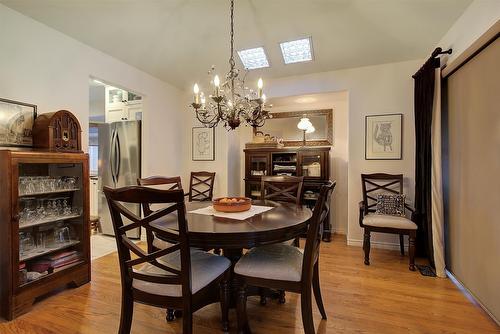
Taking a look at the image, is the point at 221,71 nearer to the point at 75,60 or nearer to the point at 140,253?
the point at 75,60

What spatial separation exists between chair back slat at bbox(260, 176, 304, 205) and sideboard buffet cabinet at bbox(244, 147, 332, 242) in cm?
100

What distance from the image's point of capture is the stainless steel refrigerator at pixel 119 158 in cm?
379

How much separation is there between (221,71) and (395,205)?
2973mm

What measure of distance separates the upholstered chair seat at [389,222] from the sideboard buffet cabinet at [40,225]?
297cm

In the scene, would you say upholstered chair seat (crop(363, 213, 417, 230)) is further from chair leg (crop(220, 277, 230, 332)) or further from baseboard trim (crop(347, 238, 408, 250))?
chair leg (crop(220, 277, 230, 332))

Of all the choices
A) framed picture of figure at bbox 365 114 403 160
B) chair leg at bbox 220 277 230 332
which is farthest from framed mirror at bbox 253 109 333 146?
chair leg at bbox 220 277 230 332

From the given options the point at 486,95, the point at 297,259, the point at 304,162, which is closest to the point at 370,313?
the point at 297,259

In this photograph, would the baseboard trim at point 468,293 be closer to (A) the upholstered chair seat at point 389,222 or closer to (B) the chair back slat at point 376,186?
(A) the upholstered chair seat at point 389,222

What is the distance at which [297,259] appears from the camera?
Result: 171 centimetres

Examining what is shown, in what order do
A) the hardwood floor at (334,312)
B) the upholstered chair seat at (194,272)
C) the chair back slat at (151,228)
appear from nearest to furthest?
the chair back slat at (151,228)
the upholstered chair seat at (194,272)
the hardwood floor at (334,312)

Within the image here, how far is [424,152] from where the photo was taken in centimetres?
283

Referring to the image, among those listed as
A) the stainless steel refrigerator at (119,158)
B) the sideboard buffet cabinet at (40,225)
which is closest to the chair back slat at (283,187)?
the sideboard buffet cabinet at (40,225)

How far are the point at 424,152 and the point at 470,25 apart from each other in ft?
4.08

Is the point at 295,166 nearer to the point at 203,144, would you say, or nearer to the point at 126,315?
the point at 203,144
